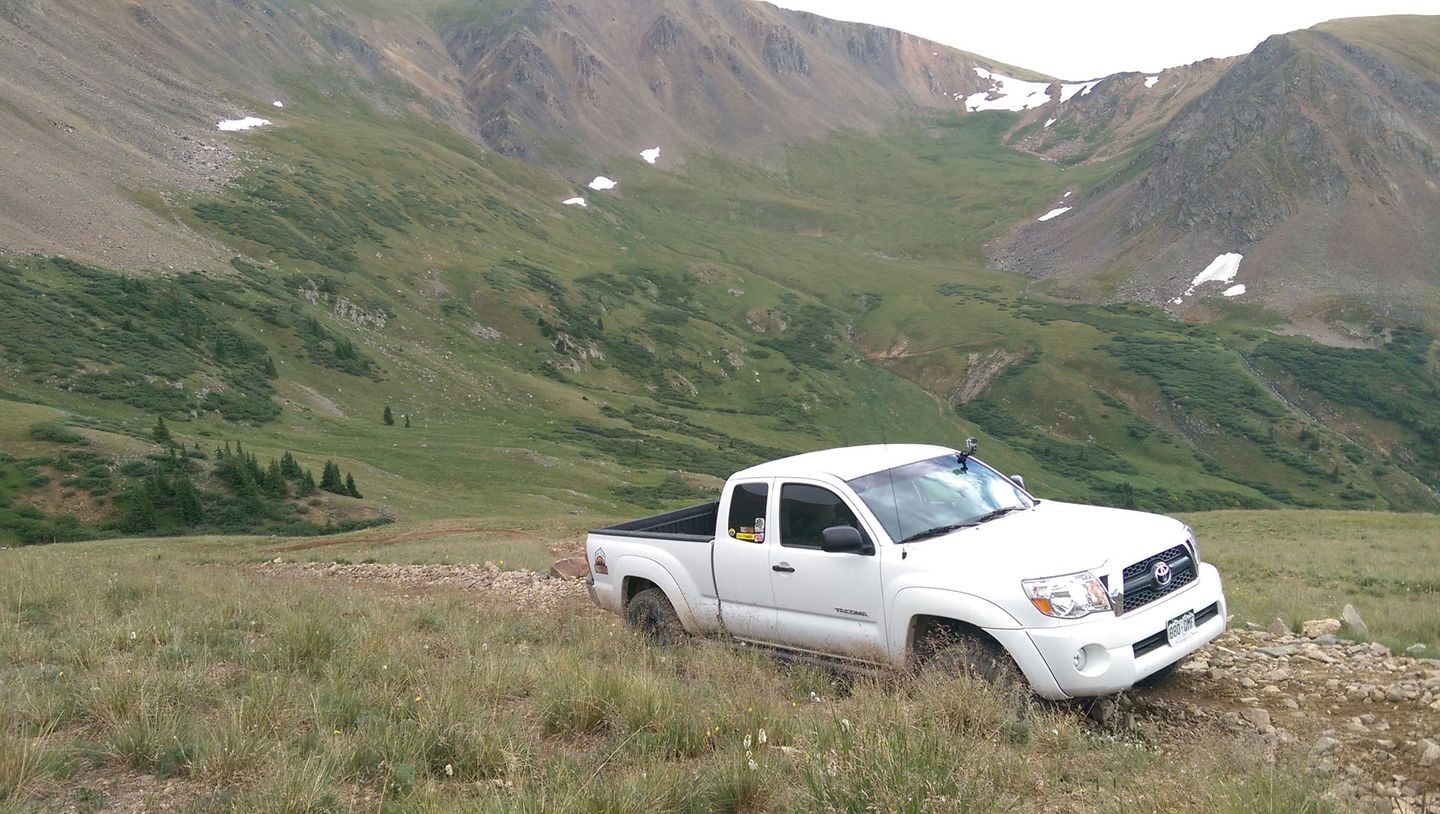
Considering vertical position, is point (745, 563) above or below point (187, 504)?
above

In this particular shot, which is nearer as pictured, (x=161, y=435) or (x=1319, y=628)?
(x=1319, y=628)

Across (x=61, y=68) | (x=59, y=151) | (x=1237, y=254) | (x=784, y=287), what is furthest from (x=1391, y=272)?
(x=61, y=68)

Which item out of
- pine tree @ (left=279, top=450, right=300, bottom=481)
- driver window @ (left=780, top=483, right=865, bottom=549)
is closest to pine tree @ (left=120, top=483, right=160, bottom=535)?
pine tree @ (left=279, top=450, right=300, bottom=481)

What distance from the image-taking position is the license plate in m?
6.40

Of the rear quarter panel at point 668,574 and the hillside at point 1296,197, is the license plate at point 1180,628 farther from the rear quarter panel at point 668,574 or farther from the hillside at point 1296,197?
the hillside at point 1296,197

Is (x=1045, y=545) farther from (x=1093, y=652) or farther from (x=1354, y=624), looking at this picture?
(x=1354, y=624)

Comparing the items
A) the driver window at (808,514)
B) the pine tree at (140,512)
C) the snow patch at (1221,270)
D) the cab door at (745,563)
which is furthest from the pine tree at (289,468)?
the snow patch at (1221,270)

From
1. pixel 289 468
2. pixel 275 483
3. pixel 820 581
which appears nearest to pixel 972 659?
pixel 820 581

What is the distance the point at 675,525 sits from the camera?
10.4m

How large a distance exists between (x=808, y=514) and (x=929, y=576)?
1493 millimetres

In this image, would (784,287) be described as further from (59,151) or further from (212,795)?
(212,795)

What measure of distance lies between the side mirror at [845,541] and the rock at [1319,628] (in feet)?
17.9

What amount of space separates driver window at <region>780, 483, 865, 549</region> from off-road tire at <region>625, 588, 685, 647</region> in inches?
74.7

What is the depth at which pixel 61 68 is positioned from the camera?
10556 cm
